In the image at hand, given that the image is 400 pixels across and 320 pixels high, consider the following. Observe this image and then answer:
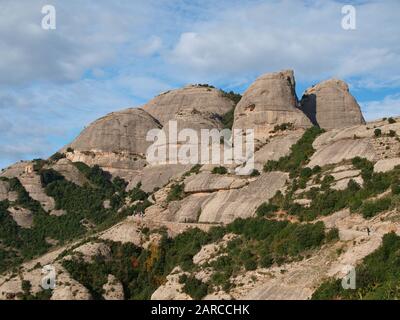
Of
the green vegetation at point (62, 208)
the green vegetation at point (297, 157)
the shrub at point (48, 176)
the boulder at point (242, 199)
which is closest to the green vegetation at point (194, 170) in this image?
the green vegetation at point (62, 208)

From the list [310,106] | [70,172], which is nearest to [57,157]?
[70,172]

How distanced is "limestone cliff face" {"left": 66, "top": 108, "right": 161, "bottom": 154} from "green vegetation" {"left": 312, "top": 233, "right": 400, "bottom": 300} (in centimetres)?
5972

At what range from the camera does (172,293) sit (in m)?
44.0

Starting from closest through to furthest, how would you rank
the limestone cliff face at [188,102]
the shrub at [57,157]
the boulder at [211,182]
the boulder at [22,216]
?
the boulder at [211,182] → the boulder at [22,216] → the shrub at [57,157] → the limestone cliff face at [188,102]

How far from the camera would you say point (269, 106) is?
71812 mm

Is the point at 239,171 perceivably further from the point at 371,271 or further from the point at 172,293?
the point at 371,271

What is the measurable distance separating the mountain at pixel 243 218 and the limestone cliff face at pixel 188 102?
816cm

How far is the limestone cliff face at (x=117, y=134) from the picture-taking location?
301ft

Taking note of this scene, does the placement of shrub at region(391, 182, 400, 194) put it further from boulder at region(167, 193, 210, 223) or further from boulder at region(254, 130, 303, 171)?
boulder at region(167, 193, 210, 223)

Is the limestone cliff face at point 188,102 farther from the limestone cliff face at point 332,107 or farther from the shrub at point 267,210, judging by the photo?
the shrub at point 267,210

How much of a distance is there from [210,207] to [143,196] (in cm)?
1553

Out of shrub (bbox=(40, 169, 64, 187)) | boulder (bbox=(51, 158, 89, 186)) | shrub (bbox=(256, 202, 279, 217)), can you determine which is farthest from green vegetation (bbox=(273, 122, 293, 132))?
shrub (bbox=(40, 169, 64, 187))
